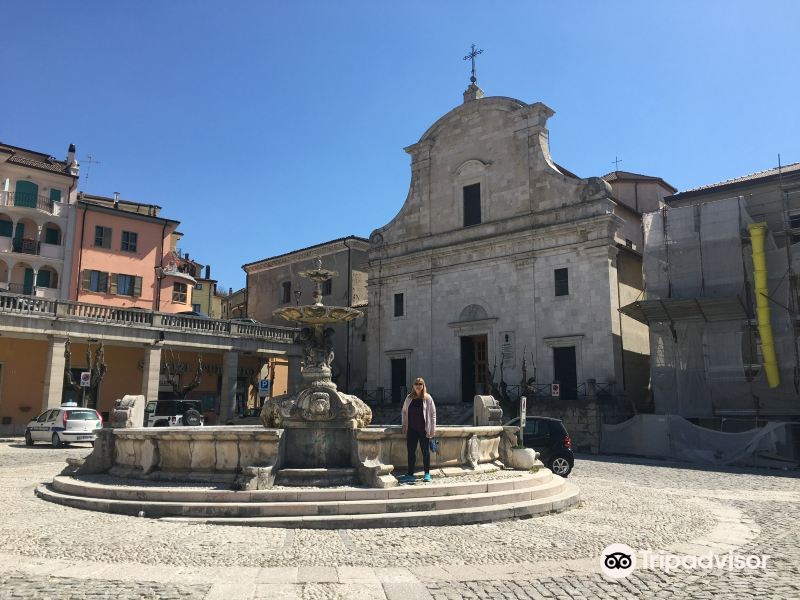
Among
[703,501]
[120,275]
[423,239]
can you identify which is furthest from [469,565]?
[120,275]

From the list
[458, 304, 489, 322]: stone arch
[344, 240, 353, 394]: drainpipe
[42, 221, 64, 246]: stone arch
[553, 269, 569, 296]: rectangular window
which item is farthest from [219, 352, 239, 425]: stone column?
[553, 269, 569, 296]: rectangular window

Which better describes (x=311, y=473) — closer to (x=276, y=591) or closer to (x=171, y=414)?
(x=276, y=591)

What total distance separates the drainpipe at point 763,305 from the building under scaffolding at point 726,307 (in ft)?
0.12

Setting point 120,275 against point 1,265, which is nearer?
point 1,265

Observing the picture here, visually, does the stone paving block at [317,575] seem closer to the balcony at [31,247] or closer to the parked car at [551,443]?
the parked car at [551,443]

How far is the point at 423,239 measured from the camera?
111 ft

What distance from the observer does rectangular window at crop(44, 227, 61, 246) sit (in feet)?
110

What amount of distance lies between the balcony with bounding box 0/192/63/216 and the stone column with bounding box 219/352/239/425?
12.5 metres

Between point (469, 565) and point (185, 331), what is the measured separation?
26.2 m

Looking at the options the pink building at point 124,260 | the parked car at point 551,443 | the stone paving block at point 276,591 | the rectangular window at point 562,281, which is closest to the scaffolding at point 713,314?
the rectangular window at point 562,281

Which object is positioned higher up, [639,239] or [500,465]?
[639,239]

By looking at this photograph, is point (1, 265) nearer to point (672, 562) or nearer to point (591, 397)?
point (591, 397)

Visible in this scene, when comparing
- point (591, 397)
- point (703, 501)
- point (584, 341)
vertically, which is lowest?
point (703, 501)

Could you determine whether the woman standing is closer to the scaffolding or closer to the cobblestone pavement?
the cobblestone pavement
